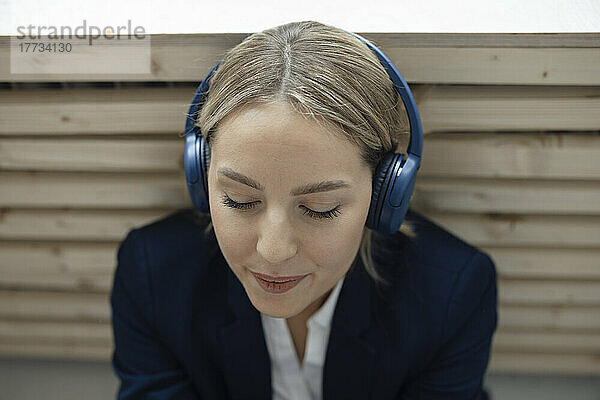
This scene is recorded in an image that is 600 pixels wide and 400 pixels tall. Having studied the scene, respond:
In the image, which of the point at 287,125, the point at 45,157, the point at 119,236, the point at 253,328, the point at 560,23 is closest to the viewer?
the point at 287,125

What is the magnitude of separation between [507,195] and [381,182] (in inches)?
20.4

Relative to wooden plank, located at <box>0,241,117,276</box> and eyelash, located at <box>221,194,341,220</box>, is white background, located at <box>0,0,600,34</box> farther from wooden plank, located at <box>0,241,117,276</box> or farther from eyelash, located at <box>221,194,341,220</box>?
wooden plank, located at <box>0,241,117,276</box>

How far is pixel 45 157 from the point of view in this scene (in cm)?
134

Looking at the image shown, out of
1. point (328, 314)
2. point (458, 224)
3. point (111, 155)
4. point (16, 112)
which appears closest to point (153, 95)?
point (111, 155)

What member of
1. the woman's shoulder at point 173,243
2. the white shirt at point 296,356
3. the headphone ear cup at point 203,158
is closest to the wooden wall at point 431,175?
the woman's shoulder at point 173,243

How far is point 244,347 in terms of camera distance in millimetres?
1246

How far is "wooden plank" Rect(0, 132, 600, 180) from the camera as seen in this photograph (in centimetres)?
127

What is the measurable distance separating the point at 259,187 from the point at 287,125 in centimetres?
11

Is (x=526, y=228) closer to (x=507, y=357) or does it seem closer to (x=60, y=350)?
(x=507, y=357)

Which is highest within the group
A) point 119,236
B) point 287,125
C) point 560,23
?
point 560,23

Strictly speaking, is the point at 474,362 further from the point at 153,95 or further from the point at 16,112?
the point at 16,112

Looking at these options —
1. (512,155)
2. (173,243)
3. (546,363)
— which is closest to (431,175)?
(512,155)

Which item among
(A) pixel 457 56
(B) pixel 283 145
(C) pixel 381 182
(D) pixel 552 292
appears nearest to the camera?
(B) pixel 283 145

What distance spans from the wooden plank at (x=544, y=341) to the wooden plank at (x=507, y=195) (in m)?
0.39
